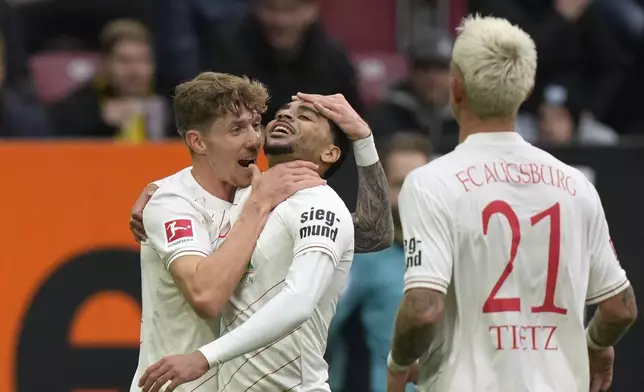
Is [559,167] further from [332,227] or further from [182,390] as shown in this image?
[182,390]

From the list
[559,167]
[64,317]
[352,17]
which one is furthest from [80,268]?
[352,17]

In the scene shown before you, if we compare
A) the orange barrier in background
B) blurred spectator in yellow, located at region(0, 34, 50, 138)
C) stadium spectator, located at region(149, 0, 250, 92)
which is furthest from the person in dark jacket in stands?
the orange barrier in background

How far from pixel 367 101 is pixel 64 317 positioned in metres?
4.03

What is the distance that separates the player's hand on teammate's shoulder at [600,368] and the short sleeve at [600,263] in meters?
0.34

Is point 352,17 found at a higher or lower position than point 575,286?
higher

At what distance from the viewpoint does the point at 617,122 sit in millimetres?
10445

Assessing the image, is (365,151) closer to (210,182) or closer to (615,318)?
(210,182)

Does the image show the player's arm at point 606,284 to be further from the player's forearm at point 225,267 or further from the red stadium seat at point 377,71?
the red stadium seat at point 377,71

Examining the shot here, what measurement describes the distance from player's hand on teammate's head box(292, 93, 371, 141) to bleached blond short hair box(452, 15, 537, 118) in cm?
43

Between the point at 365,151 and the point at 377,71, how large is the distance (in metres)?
6.58

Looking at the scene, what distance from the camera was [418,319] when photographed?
496cm

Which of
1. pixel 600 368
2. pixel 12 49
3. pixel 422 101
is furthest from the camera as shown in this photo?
pixel 12 49

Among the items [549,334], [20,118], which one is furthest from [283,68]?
[549,334]

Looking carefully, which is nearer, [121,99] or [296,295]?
[296,295]
